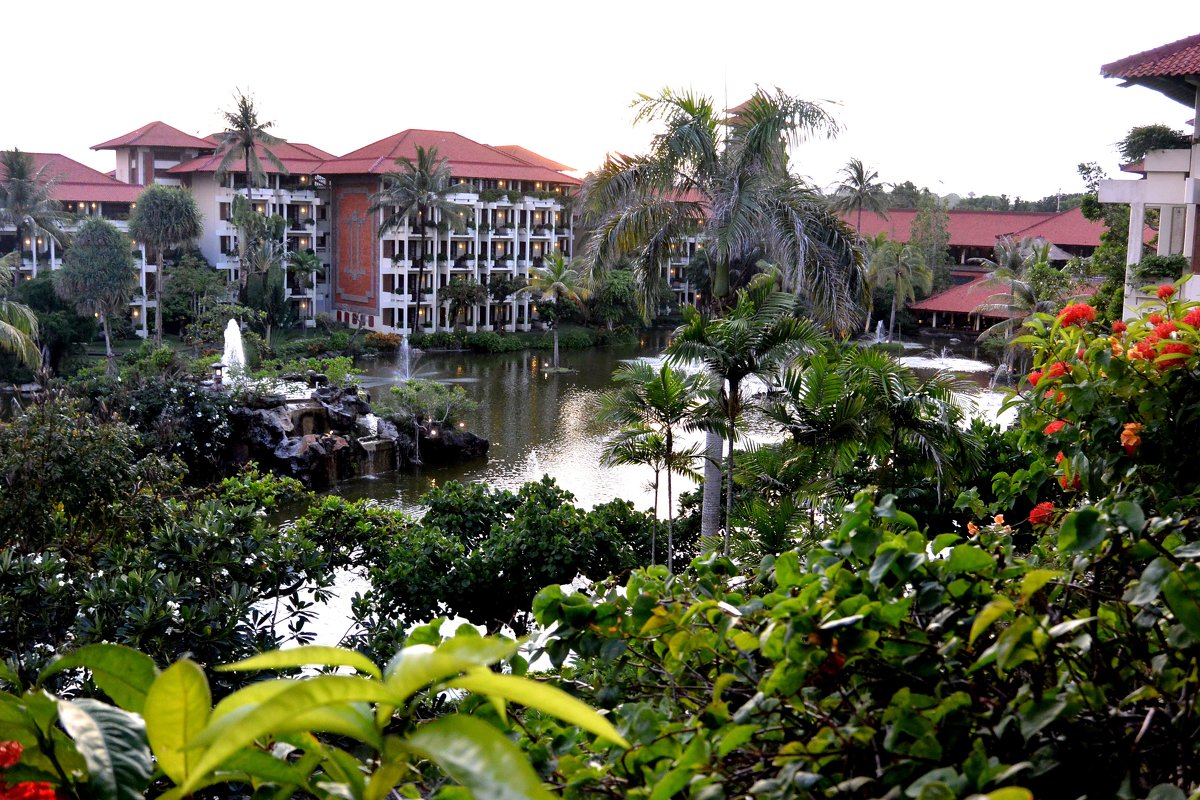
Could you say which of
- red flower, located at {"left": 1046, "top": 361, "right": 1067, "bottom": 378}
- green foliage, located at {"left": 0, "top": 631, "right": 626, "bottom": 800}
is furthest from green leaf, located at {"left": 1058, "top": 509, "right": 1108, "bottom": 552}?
red flower, located at {"left": 1046, "top": 361, "right": 1067, "bottom": 378}

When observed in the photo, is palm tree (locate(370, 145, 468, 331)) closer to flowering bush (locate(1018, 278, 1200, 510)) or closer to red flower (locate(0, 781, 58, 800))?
flowering bush (locate(1018, 278, 1200, 510))

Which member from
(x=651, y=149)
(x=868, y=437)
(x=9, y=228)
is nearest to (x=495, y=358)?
(x=9, y=228)

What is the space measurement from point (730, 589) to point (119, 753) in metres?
1.33

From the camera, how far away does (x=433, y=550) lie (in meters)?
9.48

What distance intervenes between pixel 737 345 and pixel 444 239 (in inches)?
1264

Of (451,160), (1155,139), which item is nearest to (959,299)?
(451,160)

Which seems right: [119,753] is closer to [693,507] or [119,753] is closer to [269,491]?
[269,491]

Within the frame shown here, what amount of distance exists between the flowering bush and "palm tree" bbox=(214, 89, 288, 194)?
1500 inches

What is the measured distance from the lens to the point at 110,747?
4.37ft

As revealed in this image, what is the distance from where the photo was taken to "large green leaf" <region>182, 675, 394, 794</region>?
1.10 metres

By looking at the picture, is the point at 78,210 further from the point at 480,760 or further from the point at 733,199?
A: the point at 480,760

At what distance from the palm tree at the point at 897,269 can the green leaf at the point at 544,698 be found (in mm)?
39200

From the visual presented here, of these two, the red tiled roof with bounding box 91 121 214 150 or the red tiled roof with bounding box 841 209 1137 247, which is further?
the red tiled roof with bounding box 91 121 214 150

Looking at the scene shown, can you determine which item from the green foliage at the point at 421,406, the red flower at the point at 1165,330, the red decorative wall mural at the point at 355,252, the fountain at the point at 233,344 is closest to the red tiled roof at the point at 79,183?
the red decorative wall mural at the point at 355,252
